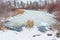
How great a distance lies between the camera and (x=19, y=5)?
96.6 inches

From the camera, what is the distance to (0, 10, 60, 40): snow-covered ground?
242 centimetres

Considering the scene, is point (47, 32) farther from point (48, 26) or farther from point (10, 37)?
point (10, 37)

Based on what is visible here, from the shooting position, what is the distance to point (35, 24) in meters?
2.44

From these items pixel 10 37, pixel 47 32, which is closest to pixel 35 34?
pixel 47 32

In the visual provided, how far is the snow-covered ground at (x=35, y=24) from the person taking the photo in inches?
95.3

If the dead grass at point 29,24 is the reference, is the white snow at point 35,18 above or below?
above

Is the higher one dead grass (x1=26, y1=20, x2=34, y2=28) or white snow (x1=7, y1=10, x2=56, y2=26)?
white snow (x1=7, y1=10, x2=56, y2=26)

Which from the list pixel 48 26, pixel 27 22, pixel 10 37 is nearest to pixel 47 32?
pixel 48 26

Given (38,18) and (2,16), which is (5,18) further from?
(38,18)

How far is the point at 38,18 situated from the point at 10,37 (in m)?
0.39

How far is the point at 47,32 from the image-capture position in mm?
2416

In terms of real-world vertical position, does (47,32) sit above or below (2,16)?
below

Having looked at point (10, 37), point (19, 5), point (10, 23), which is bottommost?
point (10, 37)

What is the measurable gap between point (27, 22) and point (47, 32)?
26 centimetres
